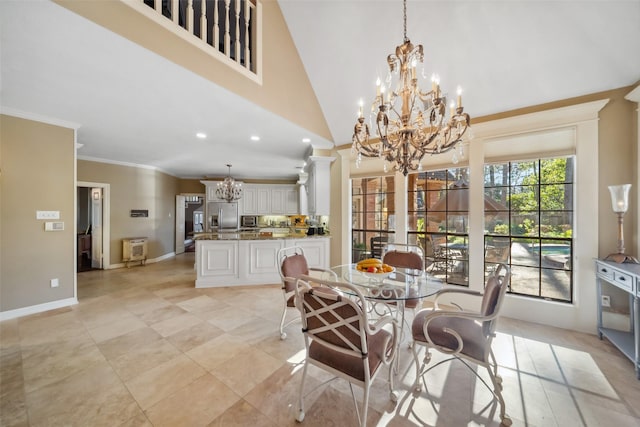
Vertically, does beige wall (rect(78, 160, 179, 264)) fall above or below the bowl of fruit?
above

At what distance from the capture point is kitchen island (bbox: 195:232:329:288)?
4.21 metres

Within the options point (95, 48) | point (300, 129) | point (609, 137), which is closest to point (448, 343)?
point (609, 137)

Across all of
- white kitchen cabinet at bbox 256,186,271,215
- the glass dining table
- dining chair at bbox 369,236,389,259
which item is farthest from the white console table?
white kitchen cabinet at bbox 256,186,271,215

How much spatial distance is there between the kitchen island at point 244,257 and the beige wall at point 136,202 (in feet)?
10.5

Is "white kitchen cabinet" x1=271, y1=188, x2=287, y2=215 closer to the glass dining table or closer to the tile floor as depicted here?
the tile floor

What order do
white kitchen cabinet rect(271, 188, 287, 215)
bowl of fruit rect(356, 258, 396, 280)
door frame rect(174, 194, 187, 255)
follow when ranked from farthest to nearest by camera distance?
white kitchen cabinet rect(271, 188, 287, 215) < door frame rect(174, 194, 187, 255) < bowl of fruit rect(356, 258, 396, 280)

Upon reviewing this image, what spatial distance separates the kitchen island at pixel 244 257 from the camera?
13.8ft

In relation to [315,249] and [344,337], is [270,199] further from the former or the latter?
[344,337]

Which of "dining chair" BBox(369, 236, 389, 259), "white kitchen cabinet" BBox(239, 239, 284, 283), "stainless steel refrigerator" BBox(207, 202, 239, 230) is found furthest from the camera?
"stainless steel refrigerator" BBox(207, 202, 239, 230)

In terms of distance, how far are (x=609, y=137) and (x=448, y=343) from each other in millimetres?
3003

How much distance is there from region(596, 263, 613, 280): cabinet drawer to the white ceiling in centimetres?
192

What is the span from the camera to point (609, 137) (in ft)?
8.23

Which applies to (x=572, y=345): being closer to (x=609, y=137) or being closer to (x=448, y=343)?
(x=448, y=343)

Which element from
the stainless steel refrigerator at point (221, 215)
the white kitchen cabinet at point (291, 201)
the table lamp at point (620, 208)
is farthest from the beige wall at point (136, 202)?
the table lamp at point (620, 208)
